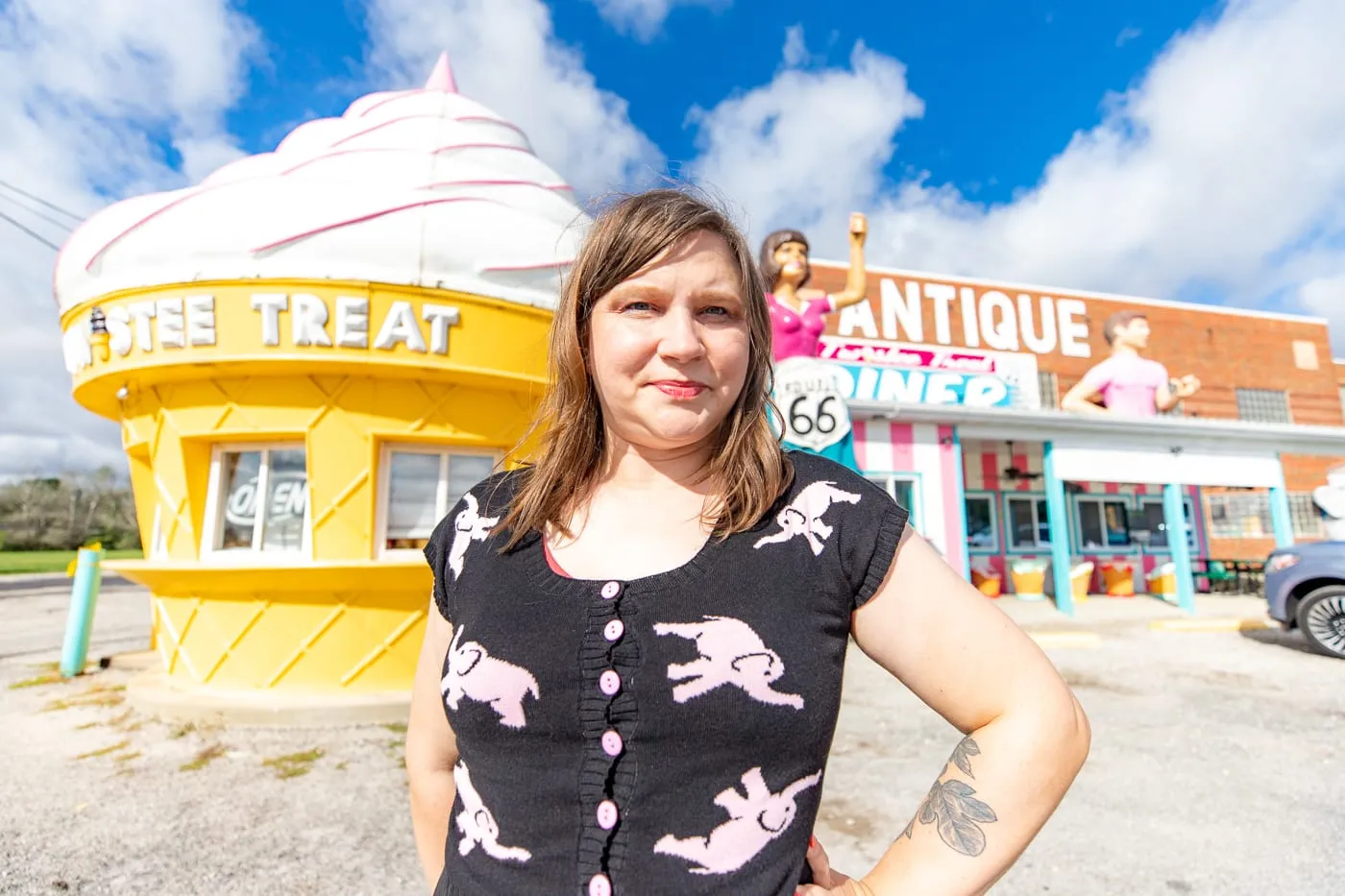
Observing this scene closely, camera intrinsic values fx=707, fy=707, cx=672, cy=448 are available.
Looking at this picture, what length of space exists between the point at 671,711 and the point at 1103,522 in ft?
52.0

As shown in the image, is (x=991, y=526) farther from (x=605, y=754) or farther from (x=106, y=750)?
(x=605, y=754)

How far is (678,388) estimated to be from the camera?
1.18m

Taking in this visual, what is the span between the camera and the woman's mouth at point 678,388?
3.87ft

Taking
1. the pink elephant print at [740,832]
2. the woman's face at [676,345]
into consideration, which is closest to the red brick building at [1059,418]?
the woman's face at [676,345]

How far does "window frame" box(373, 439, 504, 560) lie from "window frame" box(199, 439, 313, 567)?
1.69 feet

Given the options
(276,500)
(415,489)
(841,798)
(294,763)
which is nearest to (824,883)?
(841,798)

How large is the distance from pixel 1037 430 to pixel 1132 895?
8934 mm

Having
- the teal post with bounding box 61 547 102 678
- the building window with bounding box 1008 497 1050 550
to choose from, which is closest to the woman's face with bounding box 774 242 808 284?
the teal post with bounding box 61 547 102 678

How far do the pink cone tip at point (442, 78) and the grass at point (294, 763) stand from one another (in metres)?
5.95

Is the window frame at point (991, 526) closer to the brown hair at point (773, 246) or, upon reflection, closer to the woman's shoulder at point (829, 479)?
the brown hair at point (773, 246)

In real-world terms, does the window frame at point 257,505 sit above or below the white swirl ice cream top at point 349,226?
below

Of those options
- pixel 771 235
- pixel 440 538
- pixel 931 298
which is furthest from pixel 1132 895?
pixel 931 298

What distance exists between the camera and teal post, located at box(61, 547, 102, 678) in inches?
277

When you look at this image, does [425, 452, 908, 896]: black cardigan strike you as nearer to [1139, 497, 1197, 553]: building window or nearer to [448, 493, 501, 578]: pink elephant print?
[448, 493, 501, 578]: pink elephant print
